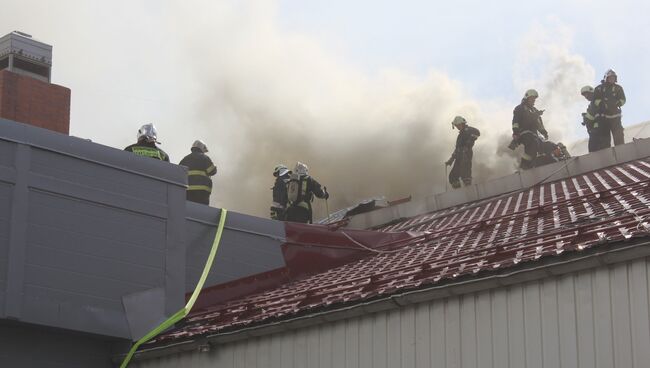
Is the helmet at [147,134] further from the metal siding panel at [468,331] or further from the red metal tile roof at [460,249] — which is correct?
the metal siding panel at [468,331]

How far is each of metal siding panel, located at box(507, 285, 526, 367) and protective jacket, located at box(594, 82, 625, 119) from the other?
1221cm

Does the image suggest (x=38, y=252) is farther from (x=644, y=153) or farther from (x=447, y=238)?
(x=644, y=153)

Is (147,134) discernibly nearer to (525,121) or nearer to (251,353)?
(251,353)

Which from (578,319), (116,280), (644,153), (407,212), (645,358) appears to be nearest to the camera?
(645,358)

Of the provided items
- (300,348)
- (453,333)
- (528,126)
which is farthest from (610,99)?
(453,333)

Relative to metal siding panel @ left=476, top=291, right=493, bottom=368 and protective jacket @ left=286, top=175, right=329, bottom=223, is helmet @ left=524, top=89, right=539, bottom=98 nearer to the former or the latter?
protective jacket @ left=286, top=175, right=329, bottom=223

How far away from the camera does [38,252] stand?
367 inches

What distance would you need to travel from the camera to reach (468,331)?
7.20m

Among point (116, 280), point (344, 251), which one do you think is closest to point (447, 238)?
point (344, 251)

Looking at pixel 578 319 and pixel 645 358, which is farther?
pixel 578 319

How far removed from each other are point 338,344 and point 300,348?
369mm

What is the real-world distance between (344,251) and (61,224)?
136 inches

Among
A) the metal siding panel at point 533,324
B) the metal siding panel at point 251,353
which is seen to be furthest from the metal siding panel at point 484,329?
the metal siding panel at point 251,353

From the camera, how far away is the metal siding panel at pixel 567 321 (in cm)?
658
